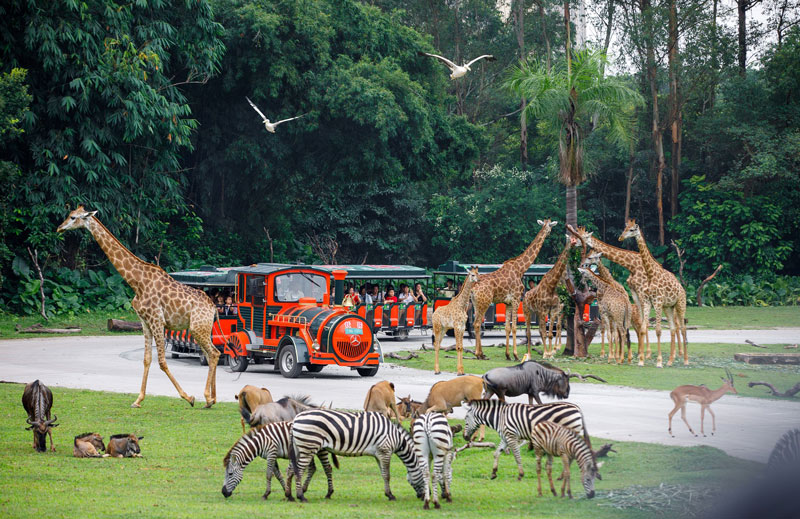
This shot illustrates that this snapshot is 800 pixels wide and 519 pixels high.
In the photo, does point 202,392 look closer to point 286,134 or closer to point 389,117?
point 389,117

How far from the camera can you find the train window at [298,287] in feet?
62.4

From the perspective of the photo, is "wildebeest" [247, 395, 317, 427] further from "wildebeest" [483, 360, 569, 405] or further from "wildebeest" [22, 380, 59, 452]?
"wildebeest" [22, 380, 59, 452]

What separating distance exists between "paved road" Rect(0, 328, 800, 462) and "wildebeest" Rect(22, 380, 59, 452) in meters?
3.96

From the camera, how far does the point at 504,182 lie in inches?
1852

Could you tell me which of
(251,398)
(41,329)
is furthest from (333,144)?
→ (251,398)

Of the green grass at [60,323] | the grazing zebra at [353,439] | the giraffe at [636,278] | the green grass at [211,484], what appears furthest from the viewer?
the green grass at [60,323]

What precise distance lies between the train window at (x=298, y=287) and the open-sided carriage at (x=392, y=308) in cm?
519

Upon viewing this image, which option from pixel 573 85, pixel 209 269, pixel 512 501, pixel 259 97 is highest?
pixel 259 97

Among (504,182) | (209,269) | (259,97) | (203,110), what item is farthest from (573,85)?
(504,182)

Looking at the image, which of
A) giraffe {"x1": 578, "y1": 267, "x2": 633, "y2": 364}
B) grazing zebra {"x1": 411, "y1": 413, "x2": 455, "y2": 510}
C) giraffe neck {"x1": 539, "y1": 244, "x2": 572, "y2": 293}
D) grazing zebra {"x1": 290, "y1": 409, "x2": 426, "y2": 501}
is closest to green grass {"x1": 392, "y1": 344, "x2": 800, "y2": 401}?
giraffe {"x1": 578, "y1": 267, "x2": 633, "y2": 364}

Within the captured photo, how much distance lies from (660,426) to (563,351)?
36.4ft

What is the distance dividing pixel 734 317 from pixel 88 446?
3033 centimetres

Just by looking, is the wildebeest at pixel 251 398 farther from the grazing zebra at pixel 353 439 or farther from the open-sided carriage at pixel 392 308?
the open-sided carriage at pixel 392 308

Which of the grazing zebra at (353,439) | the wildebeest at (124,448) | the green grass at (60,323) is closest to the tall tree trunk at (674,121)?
the green grass at (60,323)
